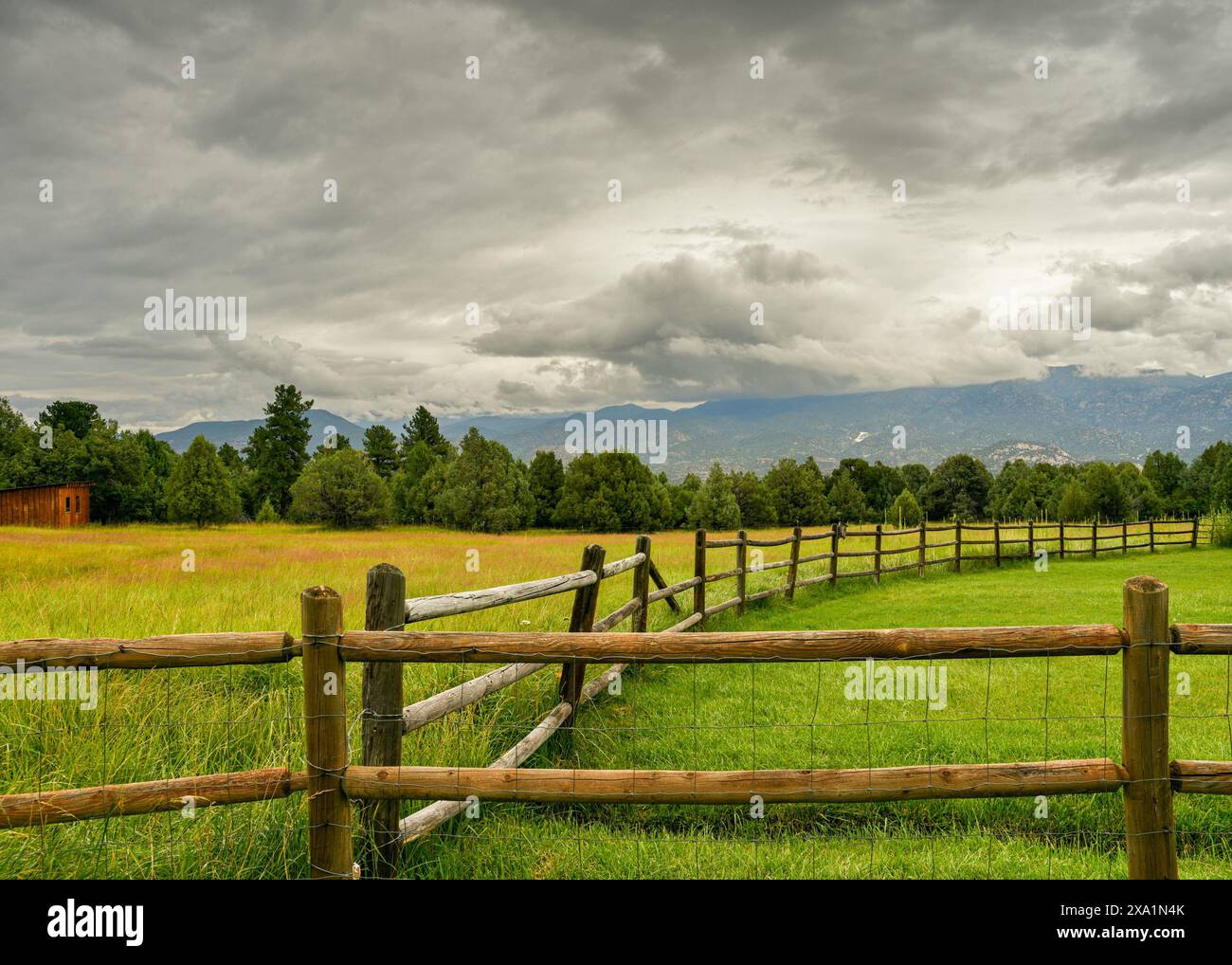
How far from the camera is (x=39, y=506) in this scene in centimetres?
3428

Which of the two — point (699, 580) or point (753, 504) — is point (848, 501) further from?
point (699, 580)

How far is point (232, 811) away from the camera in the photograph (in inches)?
153

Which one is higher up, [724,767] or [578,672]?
[578,672]

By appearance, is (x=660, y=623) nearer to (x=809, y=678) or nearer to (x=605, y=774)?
(x=809, y=678)

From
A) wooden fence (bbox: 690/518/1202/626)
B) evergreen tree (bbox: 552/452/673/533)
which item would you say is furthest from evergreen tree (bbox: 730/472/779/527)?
wooden fence (bbox: 690/518/1202/626)

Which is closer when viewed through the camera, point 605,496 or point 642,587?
point 642,587

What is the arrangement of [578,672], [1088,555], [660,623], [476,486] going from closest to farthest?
[578,672] < [660,623] < [1088,555] < [476,486]

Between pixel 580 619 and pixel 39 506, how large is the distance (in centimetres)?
3735

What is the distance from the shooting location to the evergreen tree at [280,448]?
56.9 meters

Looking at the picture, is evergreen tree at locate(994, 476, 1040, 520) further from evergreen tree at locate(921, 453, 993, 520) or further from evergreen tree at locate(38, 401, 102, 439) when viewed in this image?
evergreen tree at locate(38, 401, 102, 439)

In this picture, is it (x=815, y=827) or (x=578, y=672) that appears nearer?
(x=815, y=827)

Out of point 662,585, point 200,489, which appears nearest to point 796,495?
point 200,489
